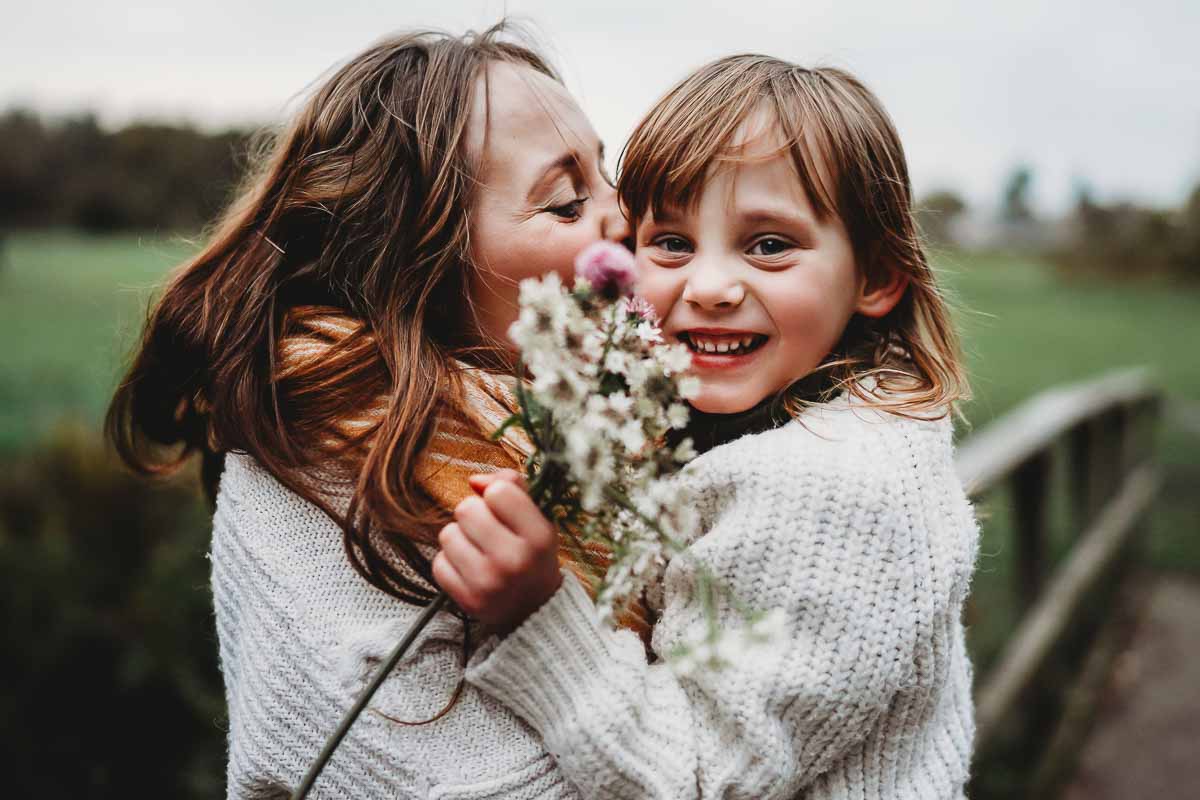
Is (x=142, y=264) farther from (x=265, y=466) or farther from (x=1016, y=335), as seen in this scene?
(x=1016, y=335)

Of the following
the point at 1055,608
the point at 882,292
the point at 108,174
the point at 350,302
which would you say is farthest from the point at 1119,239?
the point at 350,302

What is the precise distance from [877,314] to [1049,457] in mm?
3292

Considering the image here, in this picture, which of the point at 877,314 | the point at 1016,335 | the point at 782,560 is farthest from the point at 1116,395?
the point at 782,560

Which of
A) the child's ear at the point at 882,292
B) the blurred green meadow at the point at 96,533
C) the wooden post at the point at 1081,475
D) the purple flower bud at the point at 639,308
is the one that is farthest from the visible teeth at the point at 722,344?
the wooden post at the point at 1081,475

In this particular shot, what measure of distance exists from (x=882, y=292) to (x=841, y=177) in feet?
0.77

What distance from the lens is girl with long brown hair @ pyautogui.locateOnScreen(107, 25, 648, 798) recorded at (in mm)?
1518

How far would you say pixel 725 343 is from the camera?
5.45 feet

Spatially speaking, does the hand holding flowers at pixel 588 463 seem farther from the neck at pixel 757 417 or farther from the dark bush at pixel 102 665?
the dark bush at pixel 102 665

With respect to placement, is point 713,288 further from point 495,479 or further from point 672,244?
point 495,479

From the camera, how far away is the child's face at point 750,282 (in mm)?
1630

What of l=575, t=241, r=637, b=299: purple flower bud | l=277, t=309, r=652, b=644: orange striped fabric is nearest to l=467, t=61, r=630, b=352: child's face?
l=277, t=309, r=652, b=644: orange striped fabric

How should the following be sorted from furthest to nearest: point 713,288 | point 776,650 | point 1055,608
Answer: point 1055,608 → point 713,288 → point 776,650

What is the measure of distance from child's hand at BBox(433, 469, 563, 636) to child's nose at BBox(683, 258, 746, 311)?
466mm

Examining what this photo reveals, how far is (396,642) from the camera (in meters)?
1.53
